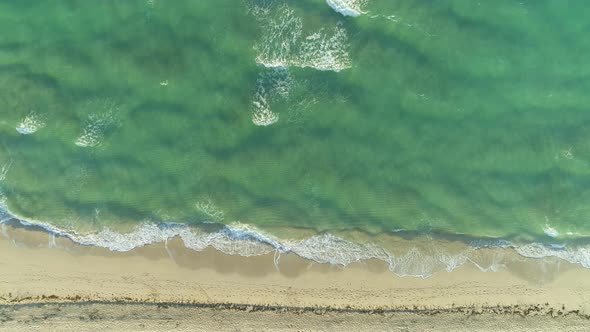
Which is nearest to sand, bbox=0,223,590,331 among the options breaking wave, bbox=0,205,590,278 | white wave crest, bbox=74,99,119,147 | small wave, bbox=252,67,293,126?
breaking wave, bbox=0,205,590,278

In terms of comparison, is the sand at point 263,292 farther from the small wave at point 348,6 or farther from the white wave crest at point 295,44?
the small wave at point 348,6

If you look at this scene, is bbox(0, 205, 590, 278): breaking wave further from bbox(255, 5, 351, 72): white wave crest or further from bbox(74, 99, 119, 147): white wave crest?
bbox(255, 5, 351, 72): white wave crest

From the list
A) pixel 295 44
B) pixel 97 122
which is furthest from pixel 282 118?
pixel 97 122

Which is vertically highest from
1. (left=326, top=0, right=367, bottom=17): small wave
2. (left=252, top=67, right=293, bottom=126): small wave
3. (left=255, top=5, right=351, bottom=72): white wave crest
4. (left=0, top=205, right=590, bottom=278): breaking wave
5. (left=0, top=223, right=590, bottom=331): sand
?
(left=326, top=0, right=367, bottom=17): small wave

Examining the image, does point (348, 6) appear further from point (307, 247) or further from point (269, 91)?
point (307, 247)

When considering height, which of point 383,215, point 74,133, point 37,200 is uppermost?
point 74,133

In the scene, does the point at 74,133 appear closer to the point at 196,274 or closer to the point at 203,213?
the point at 203,213

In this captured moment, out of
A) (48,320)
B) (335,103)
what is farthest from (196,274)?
(335,103)
